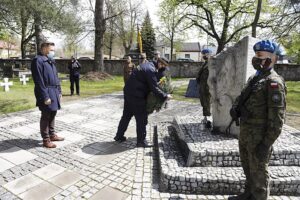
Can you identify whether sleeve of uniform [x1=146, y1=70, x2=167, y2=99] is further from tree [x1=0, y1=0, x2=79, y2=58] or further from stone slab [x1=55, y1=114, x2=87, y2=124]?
tree [x1=0, y1=0, x2=79, y2=58]

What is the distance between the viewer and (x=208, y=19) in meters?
17.7

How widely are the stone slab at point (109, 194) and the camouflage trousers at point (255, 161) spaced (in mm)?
1603

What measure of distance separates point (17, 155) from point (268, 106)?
416 centimetres

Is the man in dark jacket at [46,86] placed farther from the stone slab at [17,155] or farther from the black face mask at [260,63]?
the black face mask at [260,63]

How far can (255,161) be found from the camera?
2.73 metres

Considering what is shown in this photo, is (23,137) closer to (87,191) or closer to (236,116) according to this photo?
(87,191)

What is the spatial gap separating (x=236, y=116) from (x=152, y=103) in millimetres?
2105

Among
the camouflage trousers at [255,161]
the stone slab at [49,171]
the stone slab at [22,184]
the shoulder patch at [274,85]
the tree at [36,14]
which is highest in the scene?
the tree at [36,14]

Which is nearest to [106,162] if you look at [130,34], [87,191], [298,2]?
[87,191]

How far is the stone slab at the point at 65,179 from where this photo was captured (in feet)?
11.6

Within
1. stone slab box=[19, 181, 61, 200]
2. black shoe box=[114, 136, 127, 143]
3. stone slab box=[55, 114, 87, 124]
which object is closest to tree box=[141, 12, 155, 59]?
Answer: stone slab box=[55, 114, 87, 124]

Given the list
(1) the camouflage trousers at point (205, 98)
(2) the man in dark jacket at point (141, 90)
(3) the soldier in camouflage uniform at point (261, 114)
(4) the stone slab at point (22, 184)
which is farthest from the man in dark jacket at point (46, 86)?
(3) the soldier in camouflage uniform at point (261, 114)

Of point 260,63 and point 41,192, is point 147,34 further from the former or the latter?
point 260,63

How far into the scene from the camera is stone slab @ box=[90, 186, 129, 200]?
323cm
